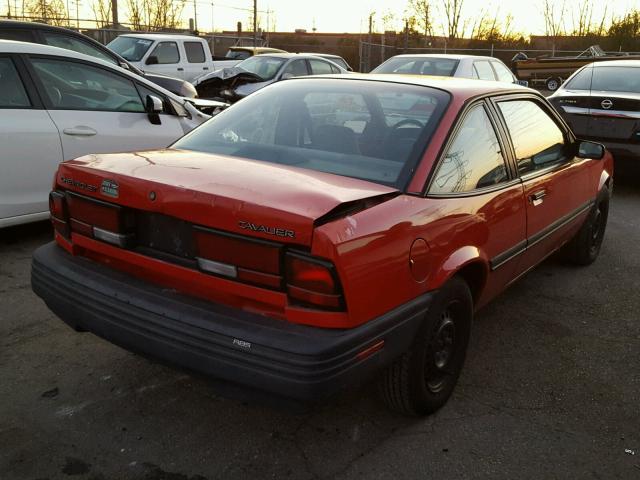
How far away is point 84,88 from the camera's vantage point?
17.5 feet

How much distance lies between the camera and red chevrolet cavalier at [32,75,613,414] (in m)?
2.32

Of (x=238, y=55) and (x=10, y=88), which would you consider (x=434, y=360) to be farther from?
(x=238, y=55)

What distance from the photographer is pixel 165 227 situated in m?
2.62

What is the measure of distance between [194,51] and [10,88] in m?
12.6

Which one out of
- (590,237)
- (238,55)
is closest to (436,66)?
(590,237)

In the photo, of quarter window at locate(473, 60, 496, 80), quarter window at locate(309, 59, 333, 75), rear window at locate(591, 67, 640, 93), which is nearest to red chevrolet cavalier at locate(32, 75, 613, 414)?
rear window at locate(591, 67, 640, 93)

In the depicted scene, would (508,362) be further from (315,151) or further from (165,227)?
(165,227)

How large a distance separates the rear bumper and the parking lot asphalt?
0.15m

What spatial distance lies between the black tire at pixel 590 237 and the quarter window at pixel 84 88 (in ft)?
12.4

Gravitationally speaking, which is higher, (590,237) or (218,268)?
(218,268)

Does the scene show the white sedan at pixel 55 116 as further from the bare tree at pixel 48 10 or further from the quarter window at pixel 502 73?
the bare tree at pixel 48 10

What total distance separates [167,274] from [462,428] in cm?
148

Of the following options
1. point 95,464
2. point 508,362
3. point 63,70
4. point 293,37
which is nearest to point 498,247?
point 508,362

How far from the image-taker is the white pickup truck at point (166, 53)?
1546 centimetres
